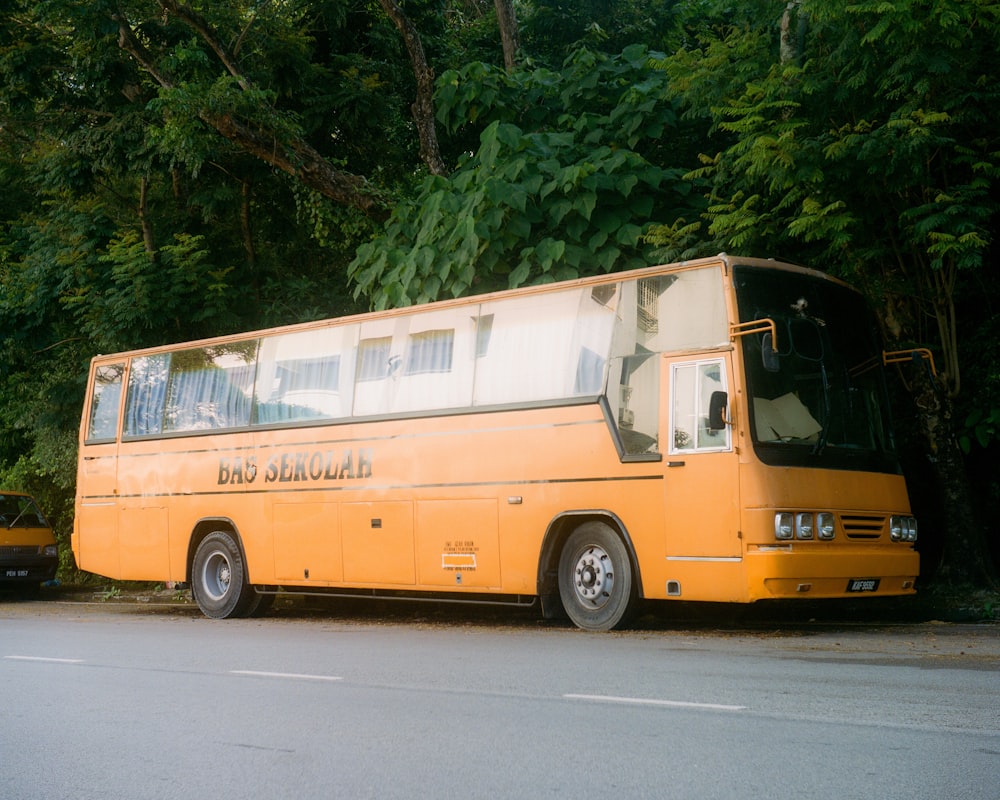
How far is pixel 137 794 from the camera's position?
5.67 meters

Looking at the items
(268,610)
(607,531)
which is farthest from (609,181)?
(268,610)

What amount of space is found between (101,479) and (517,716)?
12362 mm

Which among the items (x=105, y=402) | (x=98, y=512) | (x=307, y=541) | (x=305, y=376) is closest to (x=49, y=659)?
(x=307, y=541)

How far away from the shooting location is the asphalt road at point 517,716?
223 inches

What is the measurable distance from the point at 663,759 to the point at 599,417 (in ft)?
21.8

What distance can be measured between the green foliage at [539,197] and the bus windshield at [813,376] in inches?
131

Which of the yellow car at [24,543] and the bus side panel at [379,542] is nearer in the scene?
the bus side panel at [379,542]

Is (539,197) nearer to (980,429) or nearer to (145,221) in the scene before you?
(980,429)

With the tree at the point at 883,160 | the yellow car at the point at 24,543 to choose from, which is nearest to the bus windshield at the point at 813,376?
the tree at the point at 883,160

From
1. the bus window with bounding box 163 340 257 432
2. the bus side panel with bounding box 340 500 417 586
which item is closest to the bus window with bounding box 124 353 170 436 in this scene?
the bus window with bounding box 163 340 257 432

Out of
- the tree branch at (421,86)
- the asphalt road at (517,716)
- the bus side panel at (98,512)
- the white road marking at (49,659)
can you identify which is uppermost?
the tree branch at (421,86)

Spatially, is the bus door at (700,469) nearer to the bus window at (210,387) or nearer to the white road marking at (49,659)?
the white road marking at (49,659)

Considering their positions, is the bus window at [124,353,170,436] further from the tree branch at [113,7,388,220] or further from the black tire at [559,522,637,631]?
the black tire at [559,522,637,631]

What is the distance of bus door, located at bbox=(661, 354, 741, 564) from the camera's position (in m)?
11.4
